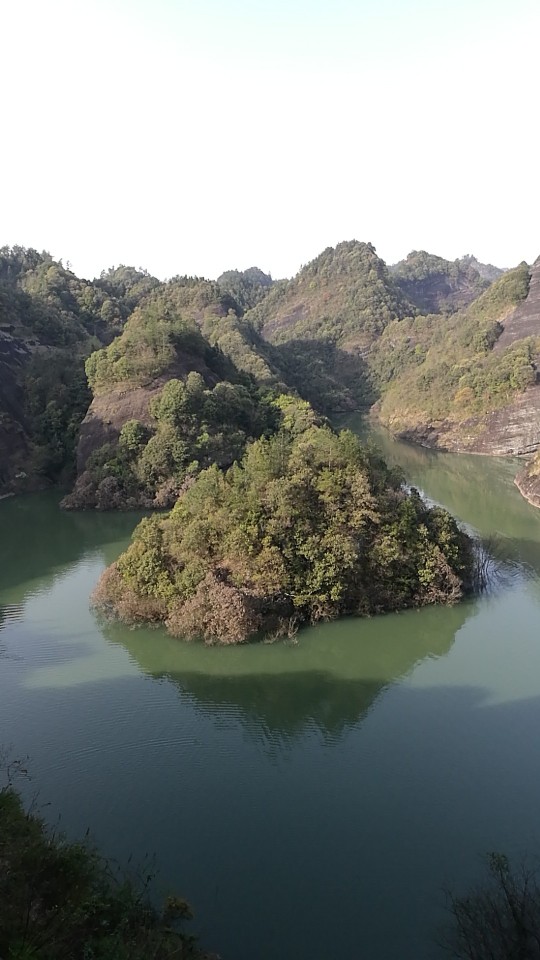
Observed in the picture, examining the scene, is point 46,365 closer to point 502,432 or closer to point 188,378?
point 188,378

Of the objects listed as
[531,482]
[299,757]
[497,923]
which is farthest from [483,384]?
[497,923]

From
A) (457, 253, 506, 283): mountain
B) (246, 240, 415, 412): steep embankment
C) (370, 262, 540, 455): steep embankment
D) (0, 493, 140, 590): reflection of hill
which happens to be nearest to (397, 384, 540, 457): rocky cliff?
(370, 262, 540, 455): steep embankment

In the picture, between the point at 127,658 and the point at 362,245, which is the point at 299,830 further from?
the point at 362,245

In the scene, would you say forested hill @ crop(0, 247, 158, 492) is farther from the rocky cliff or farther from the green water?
the rocky cliff

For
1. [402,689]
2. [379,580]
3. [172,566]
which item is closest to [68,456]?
[172,566]

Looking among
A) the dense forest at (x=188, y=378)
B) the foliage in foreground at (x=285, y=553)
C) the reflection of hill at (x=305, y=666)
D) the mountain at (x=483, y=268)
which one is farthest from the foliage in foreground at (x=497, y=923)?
the mountain at (x=483, y=268)

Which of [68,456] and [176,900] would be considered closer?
[176,900]
